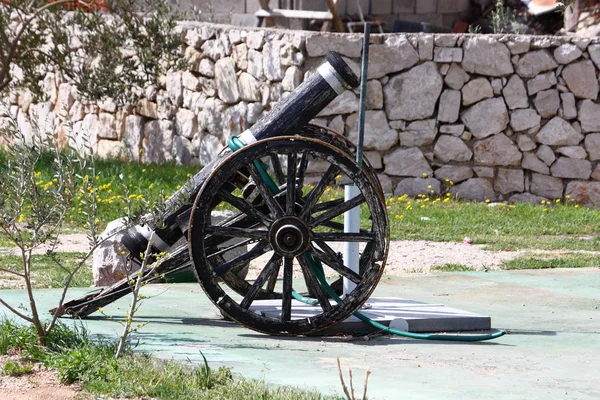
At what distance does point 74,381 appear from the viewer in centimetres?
465

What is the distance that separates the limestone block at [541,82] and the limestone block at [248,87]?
9.69ft

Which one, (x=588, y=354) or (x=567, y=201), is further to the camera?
(x=567, y=201)

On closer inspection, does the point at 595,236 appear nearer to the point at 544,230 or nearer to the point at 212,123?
the point at 544,230

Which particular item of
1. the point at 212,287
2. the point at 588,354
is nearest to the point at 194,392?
the point at 212,287

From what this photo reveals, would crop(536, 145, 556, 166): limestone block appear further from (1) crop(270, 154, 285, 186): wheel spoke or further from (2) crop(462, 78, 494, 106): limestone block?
(1) crop(270, 154, 285, 186): wheel spoke

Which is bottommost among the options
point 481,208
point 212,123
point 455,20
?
point 481,208

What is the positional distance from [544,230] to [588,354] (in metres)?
4.96

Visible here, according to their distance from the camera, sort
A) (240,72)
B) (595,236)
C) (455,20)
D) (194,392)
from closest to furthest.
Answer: (194,392), (595,236), (240,72), (455,20)

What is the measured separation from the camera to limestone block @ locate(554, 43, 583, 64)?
11.6 meters

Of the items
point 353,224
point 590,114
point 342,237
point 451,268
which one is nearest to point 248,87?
point 590,114

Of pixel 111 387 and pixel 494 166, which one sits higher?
pixel 494 166

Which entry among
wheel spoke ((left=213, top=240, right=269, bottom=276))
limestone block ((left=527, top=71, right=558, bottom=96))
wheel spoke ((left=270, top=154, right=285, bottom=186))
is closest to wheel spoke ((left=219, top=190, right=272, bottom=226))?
wheel spoke ((left=213, top=240, right=269, bottom=276))

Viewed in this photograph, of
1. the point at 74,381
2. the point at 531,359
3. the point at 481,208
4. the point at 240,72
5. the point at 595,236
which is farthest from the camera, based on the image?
the point at 240,72

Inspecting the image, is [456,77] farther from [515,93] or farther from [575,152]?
[575,152]
